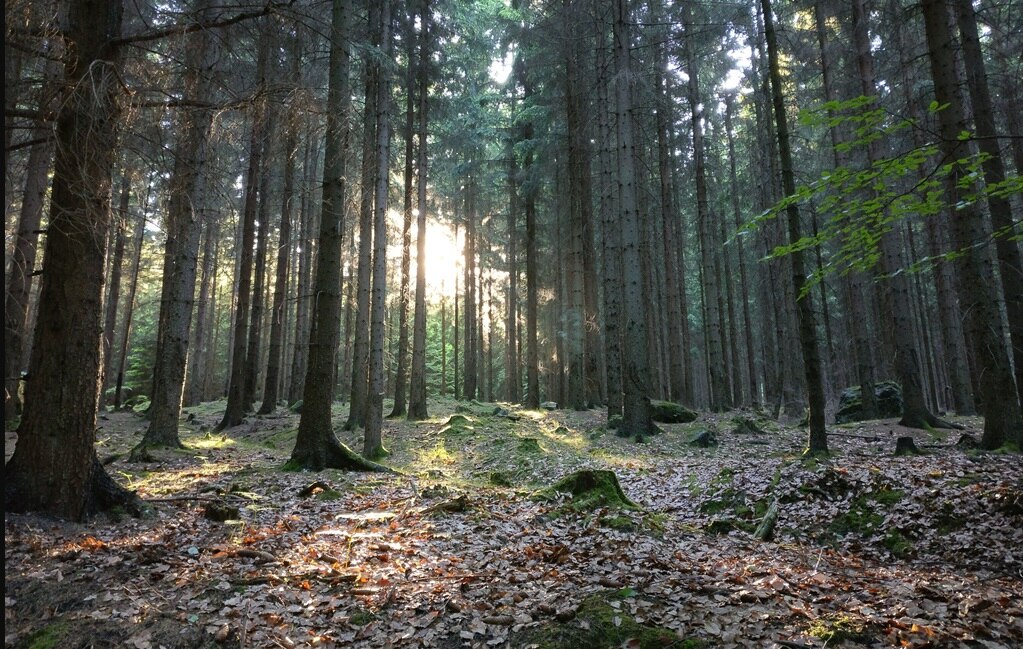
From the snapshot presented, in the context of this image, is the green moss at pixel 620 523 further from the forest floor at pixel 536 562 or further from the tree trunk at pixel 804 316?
the tree trunk at pixel 804 316

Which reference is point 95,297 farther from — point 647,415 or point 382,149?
point 647,415

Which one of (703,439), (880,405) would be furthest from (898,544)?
(880,405)

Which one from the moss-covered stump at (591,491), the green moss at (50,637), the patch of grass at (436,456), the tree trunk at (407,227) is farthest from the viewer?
the tree trunk at (407,227)

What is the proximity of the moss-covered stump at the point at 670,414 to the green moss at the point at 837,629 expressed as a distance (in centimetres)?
1250

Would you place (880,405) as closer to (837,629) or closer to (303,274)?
(837,629)

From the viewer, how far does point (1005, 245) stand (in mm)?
8359

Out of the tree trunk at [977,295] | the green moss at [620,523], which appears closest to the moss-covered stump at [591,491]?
→ the green moss at [620,523]

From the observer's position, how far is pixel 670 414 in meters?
16.3

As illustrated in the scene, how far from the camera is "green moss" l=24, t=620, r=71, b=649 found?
136 inches

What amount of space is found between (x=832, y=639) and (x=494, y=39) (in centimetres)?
2289

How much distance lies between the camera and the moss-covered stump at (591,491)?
23.8 ft

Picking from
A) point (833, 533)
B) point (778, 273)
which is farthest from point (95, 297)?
point (778, 273)

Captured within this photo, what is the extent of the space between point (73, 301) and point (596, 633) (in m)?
5.71

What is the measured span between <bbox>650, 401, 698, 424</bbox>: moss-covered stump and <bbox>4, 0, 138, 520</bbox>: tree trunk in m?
13.9
